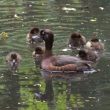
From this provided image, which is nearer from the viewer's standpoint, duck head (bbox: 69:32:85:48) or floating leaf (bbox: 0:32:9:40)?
duck head (bbox: 69:32:85:48)

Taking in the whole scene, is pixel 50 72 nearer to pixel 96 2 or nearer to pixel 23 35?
pixel 23 35

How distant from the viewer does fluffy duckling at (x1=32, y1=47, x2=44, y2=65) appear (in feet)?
54.2

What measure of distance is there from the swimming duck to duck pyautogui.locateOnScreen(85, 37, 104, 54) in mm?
236

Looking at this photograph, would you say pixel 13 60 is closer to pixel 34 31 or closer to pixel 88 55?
pixel 88 55

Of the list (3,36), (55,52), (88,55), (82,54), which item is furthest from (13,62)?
(3,36)

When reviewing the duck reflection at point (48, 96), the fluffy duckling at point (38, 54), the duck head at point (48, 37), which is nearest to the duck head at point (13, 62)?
the fluffy duckling at point (38, 54)

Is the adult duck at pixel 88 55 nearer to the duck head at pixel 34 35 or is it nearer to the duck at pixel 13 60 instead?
the duck at pixel 13 60

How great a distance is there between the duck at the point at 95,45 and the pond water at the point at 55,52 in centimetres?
21

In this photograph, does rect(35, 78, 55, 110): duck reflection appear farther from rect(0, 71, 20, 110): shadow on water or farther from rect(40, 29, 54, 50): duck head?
rect(40, 29, 54, 50): duck head

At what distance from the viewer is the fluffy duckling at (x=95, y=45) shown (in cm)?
1712

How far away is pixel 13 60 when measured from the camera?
15758mm

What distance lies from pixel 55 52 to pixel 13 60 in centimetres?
143

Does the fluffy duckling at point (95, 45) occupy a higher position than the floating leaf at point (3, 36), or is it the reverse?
the floating leaf at point (3, 36)

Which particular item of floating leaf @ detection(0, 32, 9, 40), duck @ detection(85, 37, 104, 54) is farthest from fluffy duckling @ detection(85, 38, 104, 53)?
floating leaf @ detection(0, 32, 9, 40)
